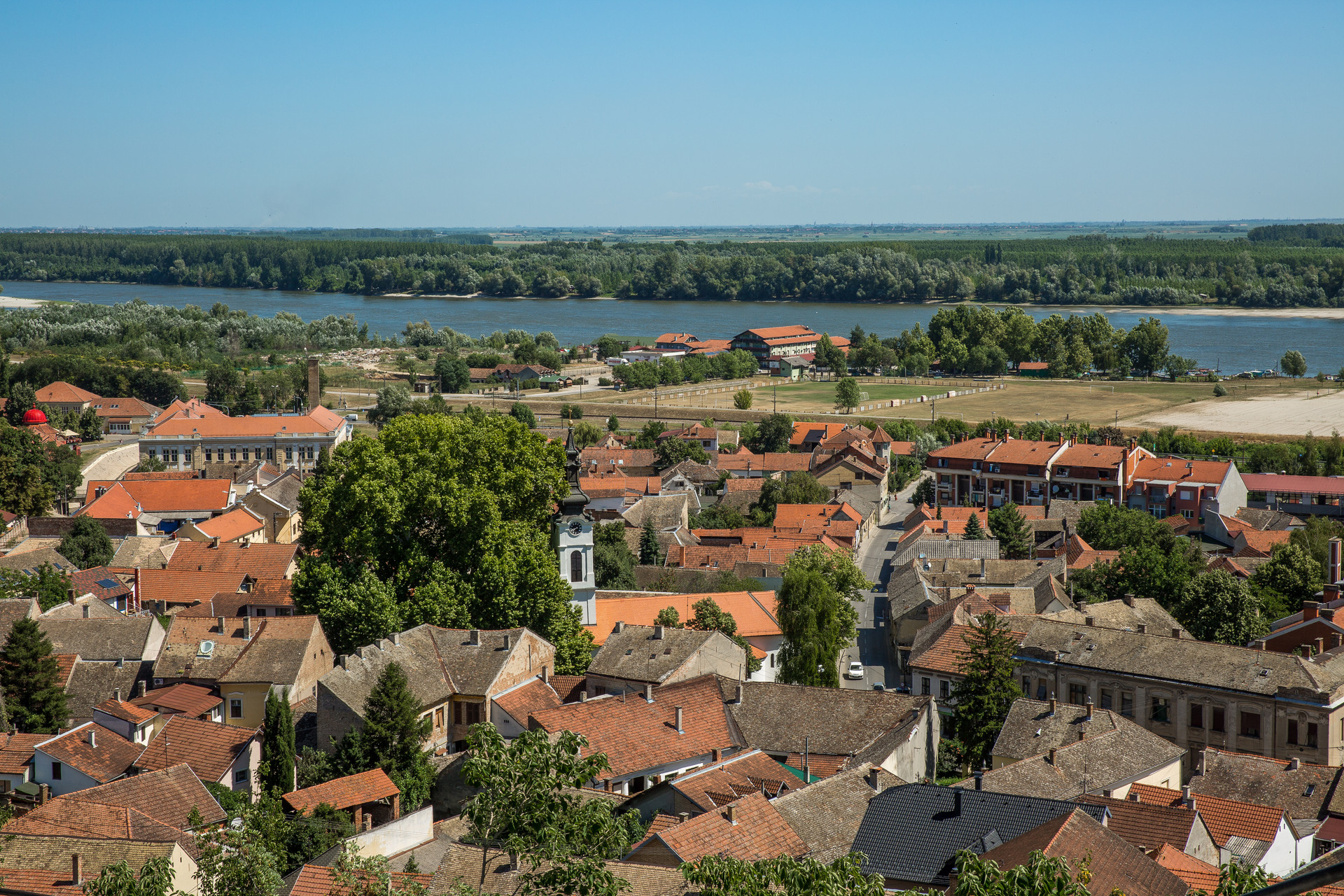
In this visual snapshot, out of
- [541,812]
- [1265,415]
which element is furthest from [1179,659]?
[1265,415]

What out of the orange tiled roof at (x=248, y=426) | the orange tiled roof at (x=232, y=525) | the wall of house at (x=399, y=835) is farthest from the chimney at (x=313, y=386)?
the wall of house at (x=399, y=835)

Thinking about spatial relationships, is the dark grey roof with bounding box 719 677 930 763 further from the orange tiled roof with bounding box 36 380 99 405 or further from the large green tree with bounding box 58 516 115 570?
the orange tiled roof with bounding box 36 380 99 405

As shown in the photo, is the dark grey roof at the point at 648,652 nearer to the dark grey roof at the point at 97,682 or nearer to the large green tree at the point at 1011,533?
the dark grey roof at the point at 97,682

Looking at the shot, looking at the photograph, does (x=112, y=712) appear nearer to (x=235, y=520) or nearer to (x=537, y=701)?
(x=537, y=701)

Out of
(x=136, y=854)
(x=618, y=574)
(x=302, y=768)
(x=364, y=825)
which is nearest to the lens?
(x=136, y=854)

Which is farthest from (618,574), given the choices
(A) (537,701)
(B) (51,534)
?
(B) (51,534)

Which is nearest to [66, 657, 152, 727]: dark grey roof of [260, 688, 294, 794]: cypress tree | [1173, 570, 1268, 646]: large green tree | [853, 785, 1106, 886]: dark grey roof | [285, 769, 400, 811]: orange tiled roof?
[260, 688, 294, 794]: cypress tree

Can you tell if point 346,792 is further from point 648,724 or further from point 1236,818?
point 1236,818
